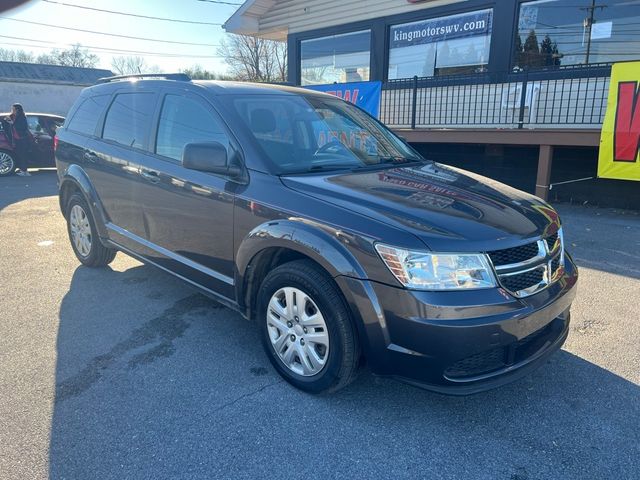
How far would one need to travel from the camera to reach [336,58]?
12.3 meters

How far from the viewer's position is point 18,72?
110ft

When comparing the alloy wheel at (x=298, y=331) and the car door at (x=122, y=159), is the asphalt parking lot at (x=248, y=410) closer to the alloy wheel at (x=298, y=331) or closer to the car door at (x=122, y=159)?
the alloy wheel at (x=298, y=331)

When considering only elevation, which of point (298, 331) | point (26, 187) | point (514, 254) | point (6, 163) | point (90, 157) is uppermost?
point (90, 157)

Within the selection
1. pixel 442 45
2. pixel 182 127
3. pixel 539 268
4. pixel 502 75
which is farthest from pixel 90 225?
pixel 442 45

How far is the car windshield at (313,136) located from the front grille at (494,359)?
1.53 meters

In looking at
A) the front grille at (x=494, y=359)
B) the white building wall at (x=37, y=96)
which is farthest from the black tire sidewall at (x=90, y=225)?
the white building wall at (x=37, y=96)

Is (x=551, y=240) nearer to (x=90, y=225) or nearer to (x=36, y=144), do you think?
(x=90, y=225)

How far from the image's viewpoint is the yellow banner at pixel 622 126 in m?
6.96

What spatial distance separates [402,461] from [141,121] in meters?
3.27

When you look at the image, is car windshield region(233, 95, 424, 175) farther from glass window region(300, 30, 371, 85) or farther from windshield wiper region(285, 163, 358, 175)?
glass window region(300, 30, 371, 85)

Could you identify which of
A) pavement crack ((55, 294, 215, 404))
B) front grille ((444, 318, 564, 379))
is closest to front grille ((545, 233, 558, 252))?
front grille ((444, 318, 564, 379))

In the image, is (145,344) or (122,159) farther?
(122,159)

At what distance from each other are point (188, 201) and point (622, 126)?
261 inches

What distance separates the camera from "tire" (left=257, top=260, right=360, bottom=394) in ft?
8.53
